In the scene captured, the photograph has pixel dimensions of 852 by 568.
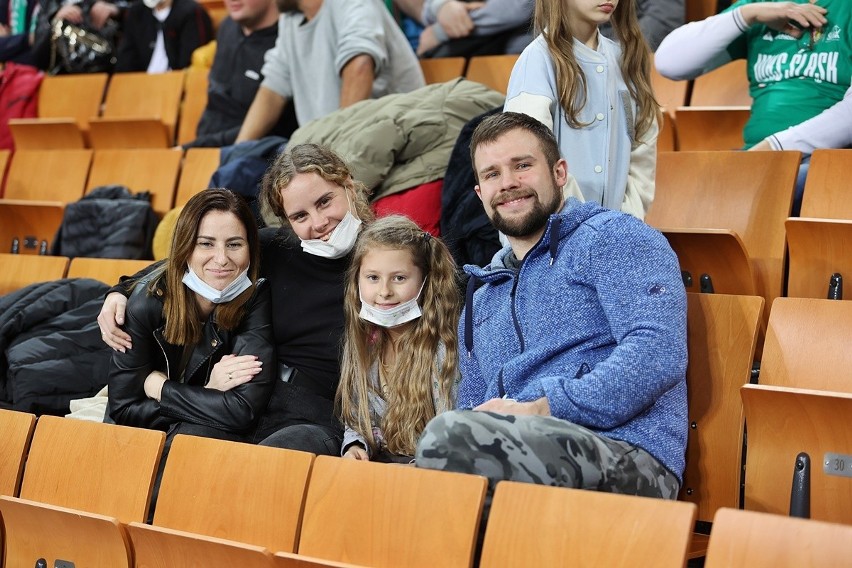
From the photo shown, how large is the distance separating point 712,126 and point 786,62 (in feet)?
1.85

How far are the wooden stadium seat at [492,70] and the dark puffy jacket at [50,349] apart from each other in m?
1.58

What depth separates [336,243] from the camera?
2.40 meters

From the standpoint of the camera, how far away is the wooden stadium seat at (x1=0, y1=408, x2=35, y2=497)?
2.17 metres

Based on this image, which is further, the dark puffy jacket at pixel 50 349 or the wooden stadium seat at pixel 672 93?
the wooden stadium seat at pixel 672 93

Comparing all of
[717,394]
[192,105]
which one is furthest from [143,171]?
[717,394]

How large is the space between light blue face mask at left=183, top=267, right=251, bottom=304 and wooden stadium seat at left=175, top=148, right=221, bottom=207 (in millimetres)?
1393

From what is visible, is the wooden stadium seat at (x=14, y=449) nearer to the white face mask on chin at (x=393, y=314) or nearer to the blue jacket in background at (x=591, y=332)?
the white face mask on chin at (x=393, y=314)

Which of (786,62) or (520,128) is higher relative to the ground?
(786,62)

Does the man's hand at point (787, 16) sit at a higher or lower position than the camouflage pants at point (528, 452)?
higher

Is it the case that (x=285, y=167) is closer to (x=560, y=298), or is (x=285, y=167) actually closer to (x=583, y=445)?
(x=560, y=298)

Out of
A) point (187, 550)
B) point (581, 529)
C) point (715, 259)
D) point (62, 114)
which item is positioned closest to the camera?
point (581, 529)

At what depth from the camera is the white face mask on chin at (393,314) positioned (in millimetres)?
2182

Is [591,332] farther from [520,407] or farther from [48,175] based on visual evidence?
[48,175]

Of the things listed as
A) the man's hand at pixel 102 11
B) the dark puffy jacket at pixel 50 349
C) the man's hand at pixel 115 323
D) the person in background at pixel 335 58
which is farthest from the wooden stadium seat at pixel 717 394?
the man's hand at pixel 102 11
